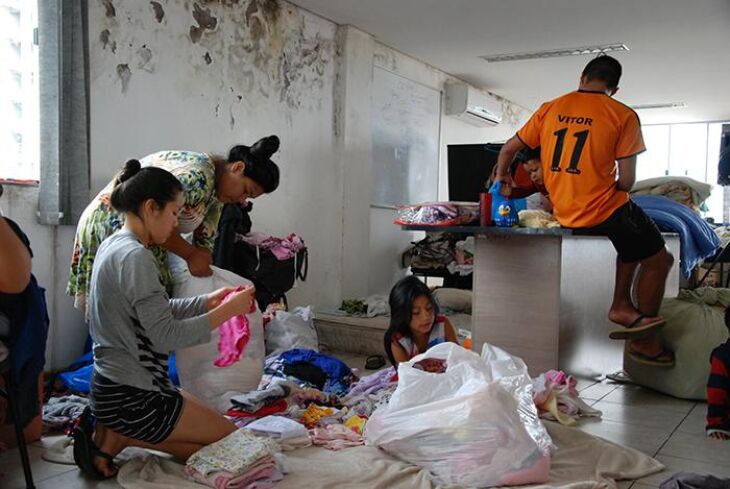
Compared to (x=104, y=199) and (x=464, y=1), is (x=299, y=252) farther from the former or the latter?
(x=464, y=1)

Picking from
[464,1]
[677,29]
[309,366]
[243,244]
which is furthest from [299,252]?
[677,29]

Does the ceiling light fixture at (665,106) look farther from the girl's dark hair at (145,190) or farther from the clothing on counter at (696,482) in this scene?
the girl's dark hair at (145,190)

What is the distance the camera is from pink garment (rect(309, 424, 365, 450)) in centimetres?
249

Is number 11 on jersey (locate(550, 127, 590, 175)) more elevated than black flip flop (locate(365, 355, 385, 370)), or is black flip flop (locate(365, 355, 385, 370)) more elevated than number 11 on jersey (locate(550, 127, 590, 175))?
number 11 on jersey (locate(550, 127, 590, 175))

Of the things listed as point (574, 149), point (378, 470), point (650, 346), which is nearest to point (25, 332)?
point (378, 470)

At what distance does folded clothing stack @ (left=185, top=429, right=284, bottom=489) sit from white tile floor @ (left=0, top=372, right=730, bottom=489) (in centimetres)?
28

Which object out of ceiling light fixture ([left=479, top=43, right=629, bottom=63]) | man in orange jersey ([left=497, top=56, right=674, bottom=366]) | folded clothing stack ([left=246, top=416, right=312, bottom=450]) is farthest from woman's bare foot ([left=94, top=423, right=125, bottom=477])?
ceiling light fixture ([left=479, top=43, right=629, bottom=63])

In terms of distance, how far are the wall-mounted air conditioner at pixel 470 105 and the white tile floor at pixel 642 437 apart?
4.37 m

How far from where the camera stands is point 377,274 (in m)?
6.30

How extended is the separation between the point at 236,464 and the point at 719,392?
1903 mm

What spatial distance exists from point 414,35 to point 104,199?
12.9 ft

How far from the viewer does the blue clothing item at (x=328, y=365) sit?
3.33m

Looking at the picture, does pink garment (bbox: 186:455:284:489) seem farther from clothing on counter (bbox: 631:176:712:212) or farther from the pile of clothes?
clothing on counter (bbox: 631:176:712:212)

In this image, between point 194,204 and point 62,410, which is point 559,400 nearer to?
point 194,204
